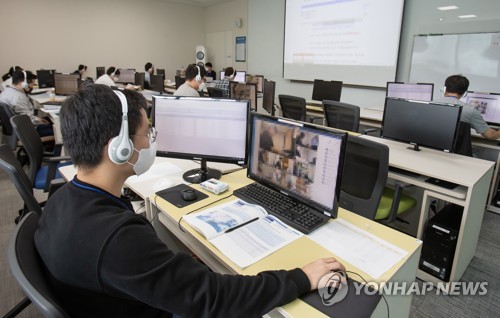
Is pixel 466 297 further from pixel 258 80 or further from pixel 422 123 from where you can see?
pixel 258 80

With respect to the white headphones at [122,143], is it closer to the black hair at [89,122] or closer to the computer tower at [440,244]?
the black hair at [89,122]

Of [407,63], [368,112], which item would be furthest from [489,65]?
[368,112]

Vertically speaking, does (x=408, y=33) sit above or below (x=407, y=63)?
above

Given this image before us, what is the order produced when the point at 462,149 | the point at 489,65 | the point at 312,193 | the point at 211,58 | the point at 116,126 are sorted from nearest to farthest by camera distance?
the point at 116,126 → the point at 312,193 → the point at 462,149 → the point at 489,65 → the point at 211,58

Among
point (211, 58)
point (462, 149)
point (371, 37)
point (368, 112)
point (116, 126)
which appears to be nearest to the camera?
point (116, 126)

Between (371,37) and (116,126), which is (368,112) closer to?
(371,37)

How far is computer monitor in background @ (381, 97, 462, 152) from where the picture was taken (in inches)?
87.8

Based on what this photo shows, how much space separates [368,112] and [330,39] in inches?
76.6

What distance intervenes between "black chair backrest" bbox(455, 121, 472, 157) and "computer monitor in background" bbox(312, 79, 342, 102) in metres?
2.48

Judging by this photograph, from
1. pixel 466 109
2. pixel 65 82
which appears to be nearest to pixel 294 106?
pixel 466 109

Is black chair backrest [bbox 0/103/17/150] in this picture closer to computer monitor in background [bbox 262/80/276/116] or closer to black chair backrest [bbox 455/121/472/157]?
computer monitor in background [bbox 262/80/276/116]

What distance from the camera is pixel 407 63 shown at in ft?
15.7

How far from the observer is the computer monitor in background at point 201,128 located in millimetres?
1648

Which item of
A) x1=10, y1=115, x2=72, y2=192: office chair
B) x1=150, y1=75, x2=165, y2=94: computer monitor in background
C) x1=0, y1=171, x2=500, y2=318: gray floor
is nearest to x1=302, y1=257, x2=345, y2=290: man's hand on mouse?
x1=0, y1=171, x2=500, y2=318: gray floor
